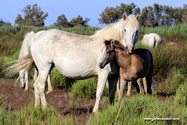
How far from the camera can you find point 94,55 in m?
4.12

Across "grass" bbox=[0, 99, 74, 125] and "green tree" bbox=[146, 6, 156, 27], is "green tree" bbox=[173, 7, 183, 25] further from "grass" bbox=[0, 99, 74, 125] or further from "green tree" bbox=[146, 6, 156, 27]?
"grass" bbox=[0, 99, 74, 125]

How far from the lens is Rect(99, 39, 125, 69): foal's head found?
379 cm

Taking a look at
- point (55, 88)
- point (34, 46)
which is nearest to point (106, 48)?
point (34, 46)

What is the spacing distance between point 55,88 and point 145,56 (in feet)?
13.5

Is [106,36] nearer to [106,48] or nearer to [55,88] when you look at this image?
[106,48]

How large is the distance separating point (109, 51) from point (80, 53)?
632 mm

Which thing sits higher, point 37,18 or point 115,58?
point 37,18

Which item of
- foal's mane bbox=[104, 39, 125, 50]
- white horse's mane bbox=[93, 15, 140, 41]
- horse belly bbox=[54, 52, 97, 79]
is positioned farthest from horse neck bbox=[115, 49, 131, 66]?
horse belly bbox=[54, 52, 97, 79]

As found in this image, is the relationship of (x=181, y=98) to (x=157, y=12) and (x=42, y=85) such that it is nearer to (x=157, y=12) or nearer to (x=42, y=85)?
(x=42, y=85)

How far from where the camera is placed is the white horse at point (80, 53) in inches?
159

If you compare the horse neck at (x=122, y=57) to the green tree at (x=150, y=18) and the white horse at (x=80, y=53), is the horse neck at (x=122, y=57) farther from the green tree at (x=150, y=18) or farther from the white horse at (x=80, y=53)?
the green tree at (x=150, y=18)

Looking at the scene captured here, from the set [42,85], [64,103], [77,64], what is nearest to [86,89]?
[64,103]

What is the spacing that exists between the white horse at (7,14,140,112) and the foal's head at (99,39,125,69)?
0.18 metres

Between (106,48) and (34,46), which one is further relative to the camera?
(34,46)
